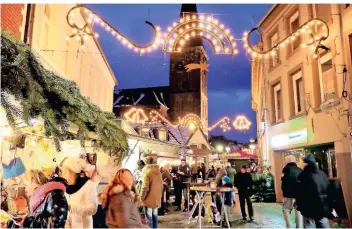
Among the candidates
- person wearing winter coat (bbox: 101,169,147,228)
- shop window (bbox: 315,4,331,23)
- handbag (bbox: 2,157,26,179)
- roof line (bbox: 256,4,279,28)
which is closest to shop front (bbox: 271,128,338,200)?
shop window (bbox: 315,4,331,23)

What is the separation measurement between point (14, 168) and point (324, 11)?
37.7 feet

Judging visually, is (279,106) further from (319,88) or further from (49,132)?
(49,132)

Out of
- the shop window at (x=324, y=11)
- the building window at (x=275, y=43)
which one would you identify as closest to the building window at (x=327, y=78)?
the shop window at (x=324, y=11)

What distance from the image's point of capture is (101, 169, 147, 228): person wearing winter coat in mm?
3818

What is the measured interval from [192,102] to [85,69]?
35178mm

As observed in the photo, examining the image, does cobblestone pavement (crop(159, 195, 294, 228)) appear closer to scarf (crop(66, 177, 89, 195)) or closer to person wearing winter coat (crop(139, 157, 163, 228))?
person wearing winter coat (crop(139, 157, 163, 228))

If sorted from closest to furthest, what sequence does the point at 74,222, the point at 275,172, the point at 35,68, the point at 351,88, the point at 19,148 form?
the point at 35,68, the point at 74,222, the point at 19,148, the point at 351,88, the point at 275,172

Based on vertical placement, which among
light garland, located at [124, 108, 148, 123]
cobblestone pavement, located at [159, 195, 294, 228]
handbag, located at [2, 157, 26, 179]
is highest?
light garland, located at [124, 108, 148, 123]

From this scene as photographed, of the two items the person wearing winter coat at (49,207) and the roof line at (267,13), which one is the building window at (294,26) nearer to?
the roof line at (267,13)

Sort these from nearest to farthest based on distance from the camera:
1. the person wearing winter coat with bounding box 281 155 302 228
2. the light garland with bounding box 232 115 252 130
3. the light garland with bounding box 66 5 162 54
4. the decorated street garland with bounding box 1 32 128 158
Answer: the decorated street garland with bounding box 1 32 128 158, the light garland with bounding box 66 5 162 54, the person wearing winter coat with bounding box 281 155 302 228, the light garland with bounding box 232 115 252 130

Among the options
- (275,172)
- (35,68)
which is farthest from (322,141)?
(35,68)

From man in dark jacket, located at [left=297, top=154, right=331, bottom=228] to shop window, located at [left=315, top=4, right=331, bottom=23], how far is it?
7294mm

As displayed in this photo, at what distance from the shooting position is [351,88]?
9625 mm

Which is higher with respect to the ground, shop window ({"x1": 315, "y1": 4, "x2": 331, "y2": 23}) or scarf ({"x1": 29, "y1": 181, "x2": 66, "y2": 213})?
shop window ({"x1": 315, "y1": 4, "x2": 331, "y2": 23})
